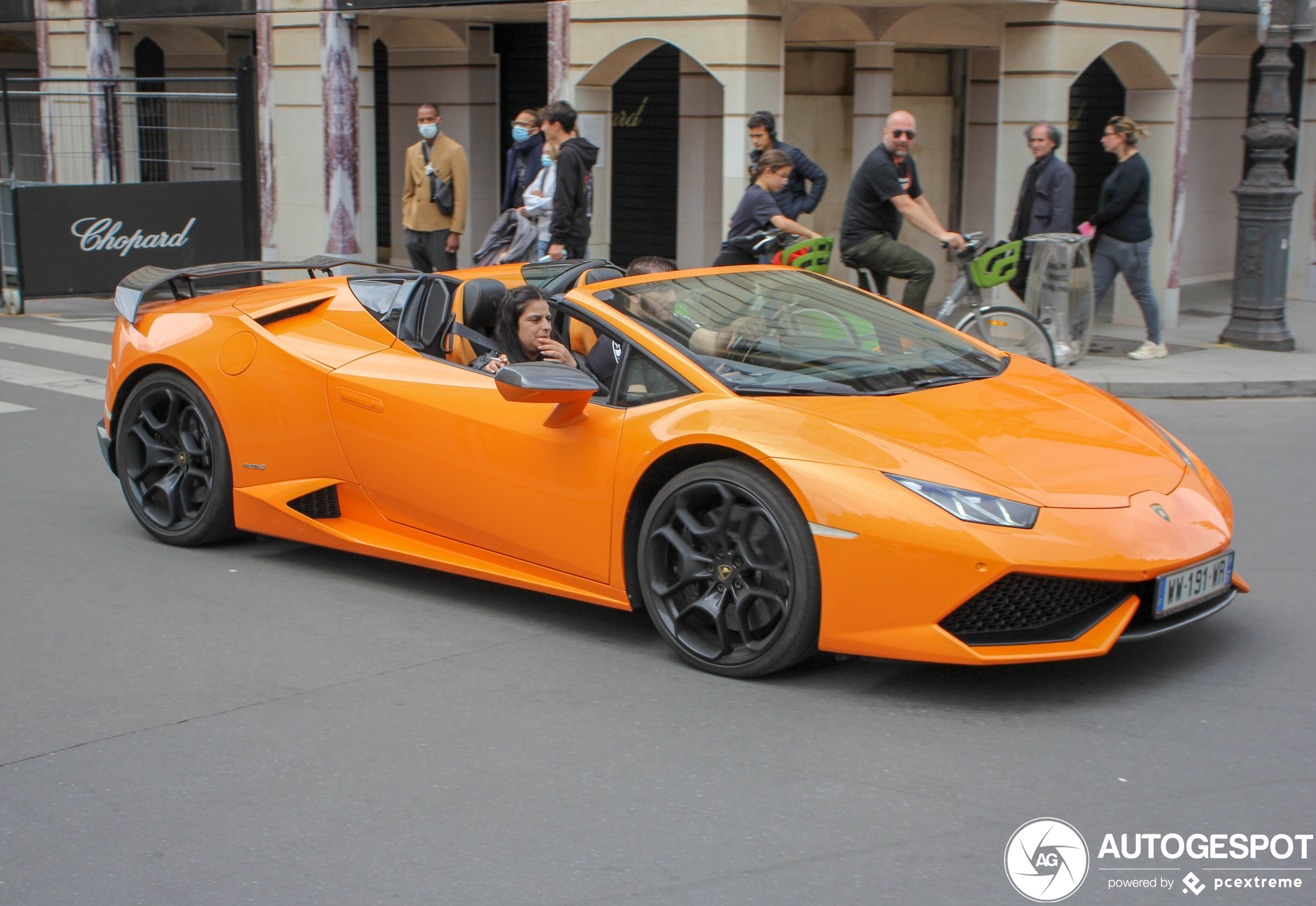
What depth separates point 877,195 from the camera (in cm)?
1004

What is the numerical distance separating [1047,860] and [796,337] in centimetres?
222

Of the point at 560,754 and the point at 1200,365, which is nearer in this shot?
the point at 560,754

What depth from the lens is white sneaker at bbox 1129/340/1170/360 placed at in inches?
445

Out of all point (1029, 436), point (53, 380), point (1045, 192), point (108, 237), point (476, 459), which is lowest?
point (53, 380)

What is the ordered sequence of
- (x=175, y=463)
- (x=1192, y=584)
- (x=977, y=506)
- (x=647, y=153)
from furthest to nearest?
(x=647, y=153), (x=175, y=463), (x=1192, y=584), (x=977, y=506)

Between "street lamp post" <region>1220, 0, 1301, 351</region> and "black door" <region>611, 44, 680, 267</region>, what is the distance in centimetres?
604

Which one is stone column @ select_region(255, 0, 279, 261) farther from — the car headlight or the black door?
the car headlight

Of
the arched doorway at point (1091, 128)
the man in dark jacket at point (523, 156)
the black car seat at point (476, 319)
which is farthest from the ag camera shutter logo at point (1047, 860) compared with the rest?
the arched doorway at point (1091, 128)

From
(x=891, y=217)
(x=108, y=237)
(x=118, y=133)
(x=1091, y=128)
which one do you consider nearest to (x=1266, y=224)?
(x=891, y=217)

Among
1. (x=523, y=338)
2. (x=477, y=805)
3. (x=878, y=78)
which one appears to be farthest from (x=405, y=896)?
(x=878, y=78)

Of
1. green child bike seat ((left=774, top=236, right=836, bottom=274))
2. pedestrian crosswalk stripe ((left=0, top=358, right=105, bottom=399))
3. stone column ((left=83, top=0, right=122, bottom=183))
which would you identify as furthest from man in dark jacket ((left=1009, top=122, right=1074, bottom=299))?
stone column ((left=83, top=0, right=122, bottom=183))

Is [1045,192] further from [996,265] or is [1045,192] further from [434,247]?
[434,247]

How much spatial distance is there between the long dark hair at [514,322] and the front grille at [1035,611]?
2015 millimetres

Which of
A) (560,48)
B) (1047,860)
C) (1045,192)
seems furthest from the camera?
(560,48)
